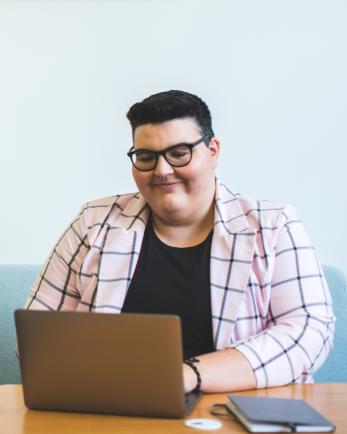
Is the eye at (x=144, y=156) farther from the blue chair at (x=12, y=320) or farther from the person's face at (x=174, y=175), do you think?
the blue chair at (x=12, y=320)

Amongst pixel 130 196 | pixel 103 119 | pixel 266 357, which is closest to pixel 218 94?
pixel 103 119

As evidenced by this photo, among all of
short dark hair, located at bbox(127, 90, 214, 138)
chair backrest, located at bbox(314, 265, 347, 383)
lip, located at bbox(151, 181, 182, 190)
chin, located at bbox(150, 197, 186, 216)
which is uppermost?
short dark hair, located at bbox(127, 90, 214, 138)

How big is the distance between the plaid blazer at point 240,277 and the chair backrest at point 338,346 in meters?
0.39

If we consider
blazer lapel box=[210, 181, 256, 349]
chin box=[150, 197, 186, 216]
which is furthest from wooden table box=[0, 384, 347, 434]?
chin box=[150, 197, 186, 216]

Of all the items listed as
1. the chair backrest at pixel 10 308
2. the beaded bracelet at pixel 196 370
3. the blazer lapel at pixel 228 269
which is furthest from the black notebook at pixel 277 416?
the chair backrest at pixel 10 308

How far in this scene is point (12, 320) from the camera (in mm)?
1927

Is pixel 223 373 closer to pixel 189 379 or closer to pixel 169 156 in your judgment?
pixel 189 379

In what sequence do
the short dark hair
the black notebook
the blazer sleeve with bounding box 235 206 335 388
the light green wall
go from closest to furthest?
1. the black notebook
2. the blazer sleeve with bounding box 235 206 335 388
3. the short dark hair
4. the light green wall

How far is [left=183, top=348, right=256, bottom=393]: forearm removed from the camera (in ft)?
3.95

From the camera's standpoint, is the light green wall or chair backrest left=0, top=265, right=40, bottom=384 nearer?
chair backrest left=0, top=265, right=40, bottom=384

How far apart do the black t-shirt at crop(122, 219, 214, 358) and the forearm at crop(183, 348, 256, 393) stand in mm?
232

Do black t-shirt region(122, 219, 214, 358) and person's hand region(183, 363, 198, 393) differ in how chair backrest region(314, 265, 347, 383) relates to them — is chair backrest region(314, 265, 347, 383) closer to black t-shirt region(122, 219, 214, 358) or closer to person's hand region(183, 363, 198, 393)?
black t-shirt region(122, 219, 214, 358)

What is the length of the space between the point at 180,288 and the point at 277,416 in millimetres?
628

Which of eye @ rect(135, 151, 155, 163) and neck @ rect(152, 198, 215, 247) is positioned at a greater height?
eye @ rect(135, 151, 155, 163)
